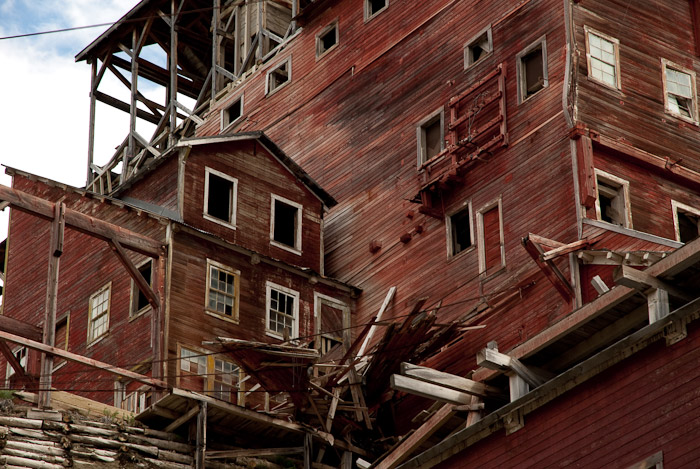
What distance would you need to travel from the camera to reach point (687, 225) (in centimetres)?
3816

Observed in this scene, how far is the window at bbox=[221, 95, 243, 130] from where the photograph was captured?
2085 inches

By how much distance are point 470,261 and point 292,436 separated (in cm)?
694

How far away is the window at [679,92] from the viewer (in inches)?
1578

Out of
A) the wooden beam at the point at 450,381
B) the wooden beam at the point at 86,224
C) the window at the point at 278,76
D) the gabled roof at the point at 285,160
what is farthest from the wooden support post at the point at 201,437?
the window at the point at 278,76

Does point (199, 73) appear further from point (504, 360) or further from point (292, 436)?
point (504, 360)

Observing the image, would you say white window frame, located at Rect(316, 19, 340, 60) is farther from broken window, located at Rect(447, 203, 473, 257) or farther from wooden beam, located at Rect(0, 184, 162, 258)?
wooden beam, located at Rect(0, 184, 162, 258)

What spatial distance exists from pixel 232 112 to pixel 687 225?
21.2 meters

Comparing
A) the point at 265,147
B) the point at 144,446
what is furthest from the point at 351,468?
the point at 265,147

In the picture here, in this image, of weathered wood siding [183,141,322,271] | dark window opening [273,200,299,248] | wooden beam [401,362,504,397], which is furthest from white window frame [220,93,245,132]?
wooden beam [401,362,504,397]

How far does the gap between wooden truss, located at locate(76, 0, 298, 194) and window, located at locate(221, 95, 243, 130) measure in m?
1.16

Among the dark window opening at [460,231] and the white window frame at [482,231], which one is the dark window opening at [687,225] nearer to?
the white window frame at [482,231]

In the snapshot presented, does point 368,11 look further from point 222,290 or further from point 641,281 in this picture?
point 641,281

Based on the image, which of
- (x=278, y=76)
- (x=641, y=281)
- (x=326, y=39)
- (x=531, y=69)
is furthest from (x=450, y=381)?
(x=278, y=76)

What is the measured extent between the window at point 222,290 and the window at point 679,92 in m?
13.5
